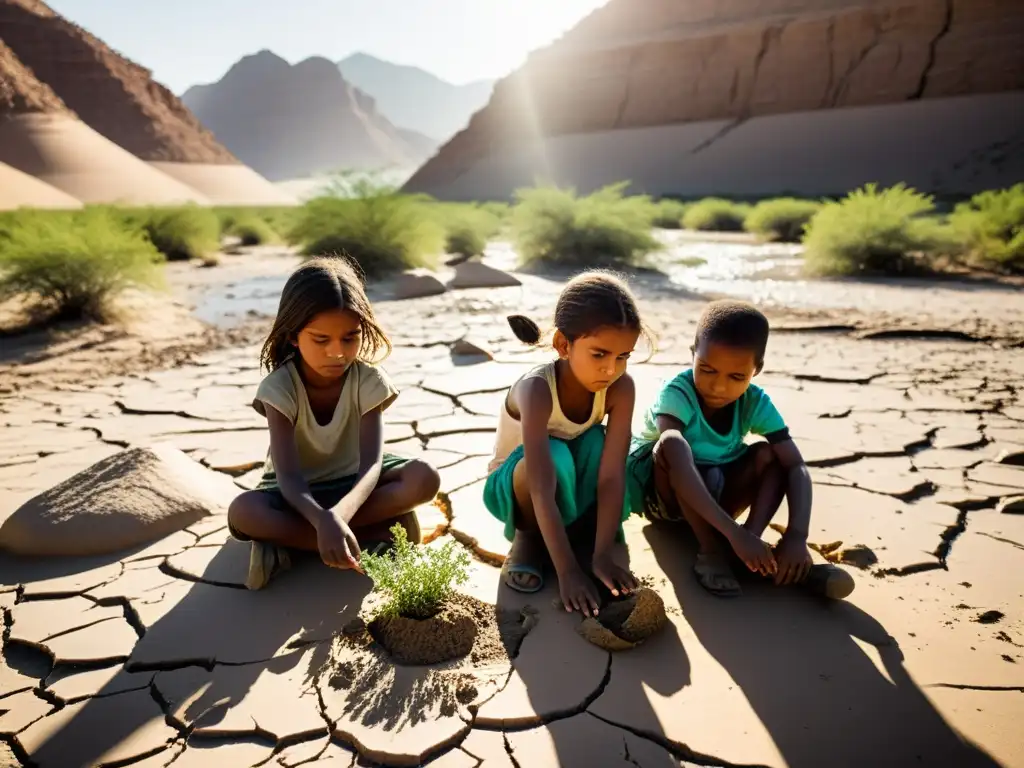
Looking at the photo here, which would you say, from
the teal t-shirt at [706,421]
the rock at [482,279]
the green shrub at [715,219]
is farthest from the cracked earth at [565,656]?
the green shrub at [715,219]

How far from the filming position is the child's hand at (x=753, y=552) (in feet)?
4.72

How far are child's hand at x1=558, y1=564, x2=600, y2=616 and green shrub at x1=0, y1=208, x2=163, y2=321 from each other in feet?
14.8

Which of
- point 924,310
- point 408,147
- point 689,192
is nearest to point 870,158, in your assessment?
point 689,192

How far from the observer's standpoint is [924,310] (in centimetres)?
480

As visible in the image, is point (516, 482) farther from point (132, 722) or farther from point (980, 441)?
point (980, 441)

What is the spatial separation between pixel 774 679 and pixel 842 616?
Answer: 31 cm

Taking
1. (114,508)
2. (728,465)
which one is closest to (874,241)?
(728,465)

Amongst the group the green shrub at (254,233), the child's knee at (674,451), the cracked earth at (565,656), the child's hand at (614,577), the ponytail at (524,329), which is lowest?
the green shrub at (254,233)

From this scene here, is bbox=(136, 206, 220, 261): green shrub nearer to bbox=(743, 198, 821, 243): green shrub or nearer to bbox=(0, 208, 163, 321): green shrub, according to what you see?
bbox=(0, 208, 163, 321): green shrub

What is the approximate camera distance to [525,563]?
5.33ft

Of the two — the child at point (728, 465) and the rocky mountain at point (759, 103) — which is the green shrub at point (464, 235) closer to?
the child at point (728, 465)

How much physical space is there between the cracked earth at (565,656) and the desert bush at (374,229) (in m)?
5.07

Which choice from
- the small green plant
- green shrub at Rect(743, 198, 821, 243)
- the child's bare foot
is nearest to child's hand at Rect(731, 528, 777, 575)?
the child's bare foot

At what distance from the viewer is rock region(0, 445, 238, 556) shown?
1790 mm
